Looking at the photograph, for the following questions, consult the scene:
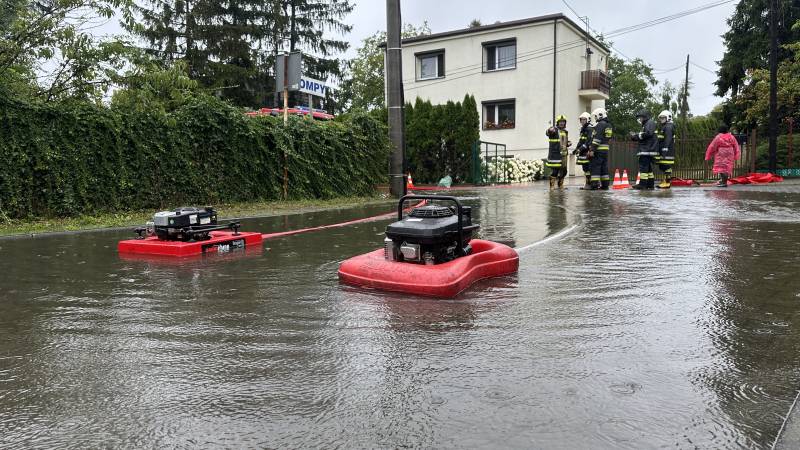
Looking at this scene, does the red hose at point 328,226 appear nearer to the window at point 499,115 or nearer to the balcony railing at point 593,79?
the window at point 499,115

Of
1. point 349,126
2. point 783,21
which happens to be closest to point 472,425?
point 349,126

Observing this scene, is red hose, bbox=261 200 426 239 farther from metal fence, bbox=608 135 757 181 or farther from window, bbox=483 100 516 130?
window, bbox=483 100 516 130

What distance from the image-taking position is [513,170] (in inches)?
1084

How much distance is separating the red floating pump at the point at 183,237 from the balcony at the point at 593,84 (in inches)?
1157

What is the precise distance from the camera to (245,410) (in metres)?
2.77

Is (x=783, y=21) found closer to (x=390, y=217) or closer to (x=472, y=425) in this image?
(x=390, y=217)

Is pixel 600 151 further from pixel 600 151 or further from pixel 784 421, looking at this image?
pixel 784 421

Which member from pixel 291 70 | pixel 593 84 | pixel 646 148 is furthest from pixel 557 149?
pixel 593 84

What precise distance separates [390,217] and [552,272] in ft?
19.8

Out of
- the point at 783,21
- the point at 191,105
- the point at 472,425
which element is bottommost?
the point at 472,425

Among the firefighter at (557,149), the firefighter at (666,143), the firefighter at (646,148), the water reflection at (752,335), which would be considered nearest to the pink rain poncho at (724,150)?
the firefighter at (666,143)

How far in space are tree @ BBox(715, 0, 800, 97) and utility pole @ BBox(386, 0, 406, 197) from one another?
27.1 metres

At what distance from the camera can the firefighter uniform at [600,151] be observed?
16.3 m

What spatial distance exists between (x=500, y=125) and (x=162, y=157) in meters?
22.8
